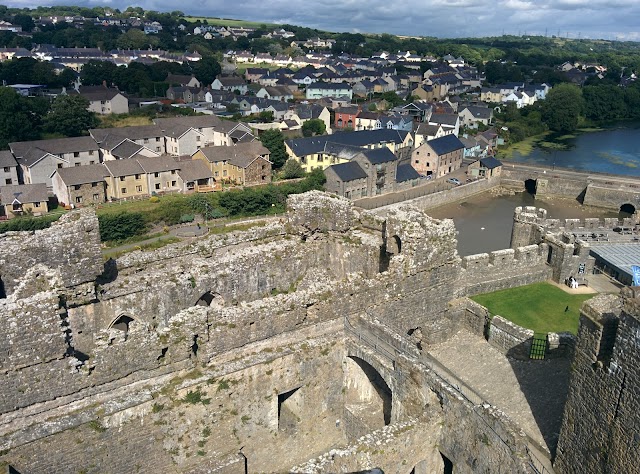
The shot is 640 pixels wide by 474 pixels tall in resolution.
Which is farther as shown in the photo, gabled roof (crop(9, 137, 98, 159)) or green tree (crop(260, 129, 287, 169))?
green tree (crop(260, 129, 287, 169))

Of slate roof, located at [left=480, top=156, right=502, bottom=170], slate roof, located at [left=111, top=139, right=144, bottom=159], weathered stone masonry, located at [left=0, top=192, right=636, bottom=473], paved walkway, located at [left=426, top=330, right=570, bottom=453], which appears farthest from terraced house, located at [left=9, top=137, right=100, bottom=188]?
paved walkway, located at [left=426, top=330, right=570, bottom=453]

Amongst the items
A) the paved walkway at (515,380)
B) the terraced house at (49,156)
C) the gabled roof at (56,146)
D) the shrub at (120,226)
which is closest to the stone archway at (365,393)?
the paved walkway at (515,380)

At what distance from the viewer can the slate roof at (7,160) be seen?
4634 cm

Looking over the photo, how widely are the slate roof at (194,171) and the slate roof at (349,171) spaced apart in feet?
38.5

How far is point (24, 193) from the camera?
42719mm

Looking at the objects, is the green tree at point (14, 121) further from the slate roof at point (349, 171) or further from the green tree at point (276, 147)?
the slate roof at point (349, 171)

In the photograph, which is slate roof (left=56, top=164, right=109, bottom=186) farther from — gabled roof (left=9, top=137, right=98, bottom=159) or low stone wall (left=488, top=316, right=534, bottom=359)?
low stone wall (left=488, top=316, right=534, bottom=359)

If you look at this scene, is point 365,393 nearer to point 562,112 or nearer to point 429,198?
point 429,198

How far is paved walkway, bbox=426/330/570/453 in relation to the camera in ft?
40.8

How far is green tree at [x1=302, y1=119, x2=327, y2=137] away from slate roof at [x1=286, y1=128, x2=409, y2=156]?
11402 millimetres

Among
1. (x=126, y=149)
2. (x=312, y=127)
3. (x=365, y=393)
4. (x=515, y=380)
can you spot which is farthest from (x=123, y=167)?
(x=515, y=380)

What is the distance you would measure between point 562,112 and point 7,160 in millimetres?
78599

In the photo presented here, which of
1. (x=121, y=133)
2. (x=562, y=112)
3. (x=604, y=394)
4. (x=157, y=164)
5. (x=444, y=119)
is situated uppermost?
(x=604, y=394)

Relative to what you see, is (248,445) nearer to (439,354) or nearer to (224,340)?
(224,340)
